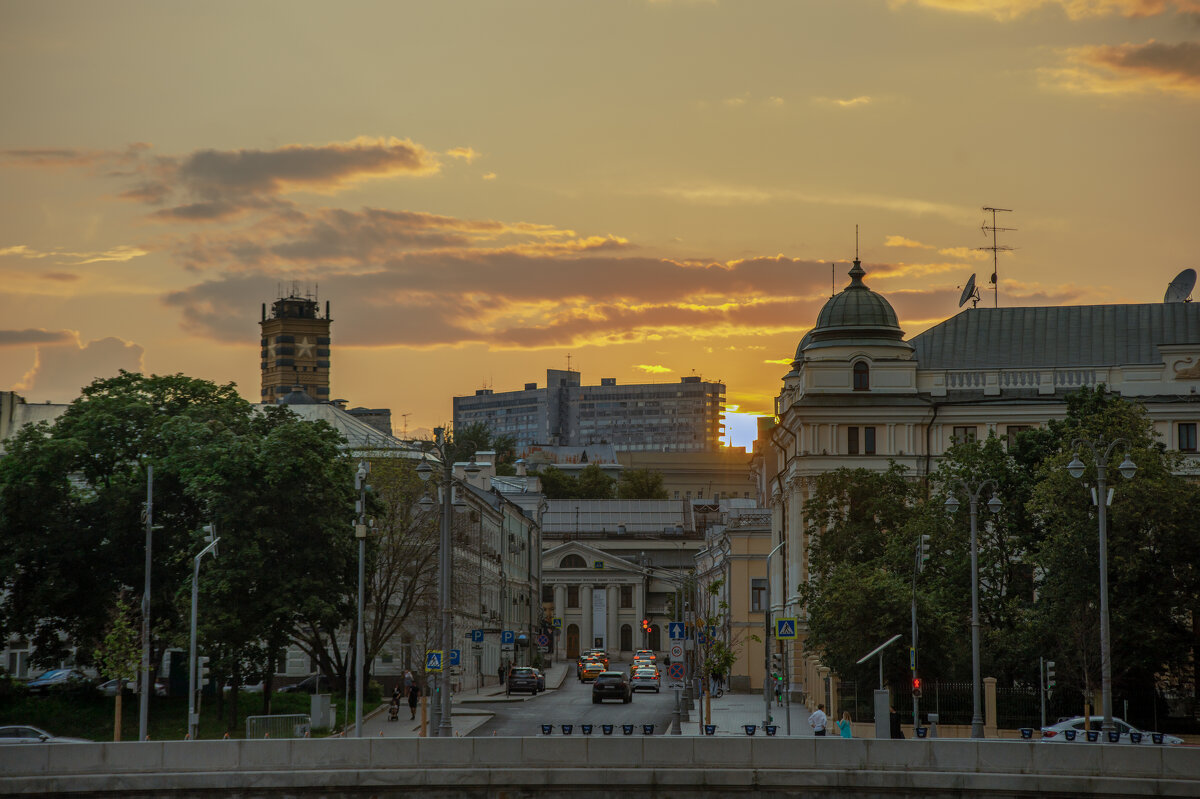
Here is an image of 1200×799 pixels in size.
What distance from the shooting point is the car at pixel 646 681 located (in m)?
95.5

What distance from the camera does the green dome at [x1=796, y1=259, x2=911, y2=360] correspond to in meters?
78.1

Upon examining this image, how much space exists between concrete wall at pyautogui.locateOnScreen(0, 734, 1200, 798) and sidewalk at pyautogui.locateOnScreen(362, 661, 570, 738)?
13.4 metres

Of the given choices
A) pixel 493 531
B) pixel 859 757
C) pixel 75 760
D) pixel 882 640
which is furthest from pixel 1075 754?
pixel 493 531

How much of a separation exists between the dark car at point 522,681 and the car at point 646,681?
35.9 feet

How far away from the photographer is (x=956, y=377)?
254 ft

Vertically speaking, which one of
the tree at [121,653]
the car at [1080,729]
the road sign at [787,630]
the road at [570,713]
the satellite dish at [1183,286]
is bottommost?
the road at [570,713]

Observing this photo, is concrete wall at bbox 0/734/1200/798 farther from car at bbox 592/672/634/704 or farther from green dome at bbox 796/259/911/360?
green dome at bbox 796/259/911/360

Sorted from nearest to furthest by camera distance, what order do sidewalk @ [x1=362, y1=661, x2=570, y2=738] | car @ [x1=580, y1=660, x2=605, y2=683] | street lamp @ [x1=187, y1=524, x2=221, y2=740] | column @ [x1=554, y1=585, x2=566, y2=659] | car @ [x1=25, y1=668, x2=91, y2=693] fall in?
street lamp @ [x1=187, y1=524, x2=221, y2=740] → sidewalk @ [x1=362, y1=661, x2=570, y2=738] → car @ [x1=25, y1=668, x2=91, y2=693] → car @ [x1=580, y1=660, x2=605, y2=683] → column @ [x1=554, y1=585, x2=566, y2=659]

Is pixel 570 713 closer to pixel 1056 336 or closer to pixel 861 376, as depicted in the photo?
pixel 861 376

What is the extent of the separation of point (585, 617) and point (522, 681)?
8531cm

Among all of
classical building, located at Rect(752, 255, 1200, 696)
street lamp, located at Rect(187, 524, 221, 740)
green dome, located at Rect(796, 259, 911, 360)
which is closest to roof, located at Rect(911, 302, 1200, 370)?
classical building, located at Rect(752, 255, 1200, 696)

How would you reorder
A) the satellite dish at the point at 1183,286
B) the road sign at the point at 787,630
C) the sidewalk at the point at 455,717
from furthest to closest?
the satellite dish at the point at 1183,286, the sidewalk at the point at 455,717, the road sign at the point at 787,630

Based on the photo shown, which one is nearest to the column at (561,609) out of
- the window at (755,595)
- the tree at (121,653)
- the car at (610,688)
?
the window at (755,595)

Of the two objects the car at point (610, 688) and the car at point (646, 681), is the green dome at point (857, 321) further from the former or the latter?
the car at point (646, 681)
